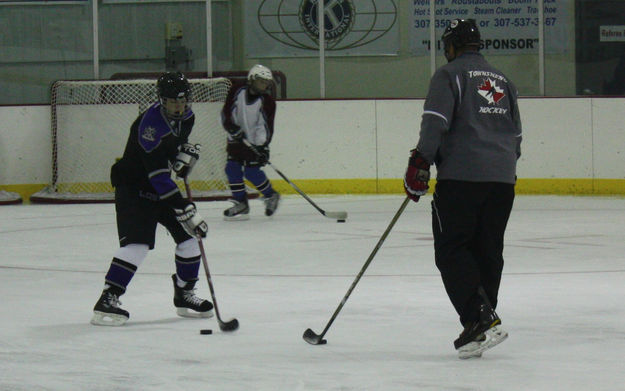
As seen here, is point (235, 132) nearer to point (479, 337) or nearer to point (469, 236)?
point (469, 236)

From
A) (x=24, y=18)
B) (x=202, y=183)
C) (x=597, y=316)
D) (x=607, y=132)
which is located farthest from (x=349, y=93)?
(x=597, y=316)

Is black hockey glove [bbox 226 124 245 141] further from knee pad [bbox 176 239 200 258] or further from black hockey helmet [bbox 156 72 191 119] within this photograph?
black hockey helmet [bbox 156 72 191 119]

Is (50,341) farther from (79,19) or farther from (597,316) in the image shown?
(79,19)

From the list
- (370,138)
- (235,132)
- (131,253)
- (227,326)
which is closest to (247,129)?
(235,132)

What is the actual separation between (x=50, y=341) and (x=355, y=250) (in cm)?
296

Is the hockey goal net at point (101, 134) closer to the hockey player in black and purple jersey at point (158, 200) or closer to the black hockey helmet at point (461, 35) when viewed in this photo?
the hockey player in black and purple jersey at point (158, 200)

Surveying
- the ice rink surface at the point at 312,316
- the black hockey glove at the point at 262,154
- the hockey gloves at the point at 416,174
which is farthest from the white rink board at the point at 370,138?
the hockey gloves at the point at 416,174

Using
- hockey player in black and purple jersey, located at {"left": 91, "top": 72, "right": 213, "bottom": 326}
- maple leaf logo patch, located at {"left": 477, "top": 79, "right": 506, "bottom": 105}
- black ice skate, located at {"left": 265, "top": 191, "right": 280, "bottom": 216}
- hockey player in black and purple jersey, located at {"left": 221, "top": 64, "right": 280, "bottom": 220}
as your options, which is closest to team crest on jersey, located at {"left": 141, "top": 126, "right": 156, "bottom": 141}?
hockey player in black and purple jersey, located at {"left": 91, "top": 72, "right": 213, "bottom": 326}

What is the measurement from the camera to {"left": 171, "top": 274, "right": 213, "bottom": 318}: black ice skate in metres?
4.65

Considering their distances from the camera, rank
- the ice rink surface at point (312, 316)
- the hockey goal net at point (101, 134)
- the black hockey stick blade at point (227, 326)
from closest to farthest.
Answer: the ice rink surface at point (312, 316) → the black hockey stick blade at point (227, 326) → the hockey goal net at point (101, 134)

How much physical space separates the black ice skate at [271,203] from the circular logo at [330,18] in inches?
111

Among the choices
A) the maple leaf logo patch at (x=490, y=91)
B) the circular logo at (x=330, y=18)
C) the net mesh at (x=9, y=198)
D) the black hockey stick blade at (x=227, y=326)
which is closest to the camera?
the maple leaf logo patch at (x=490, y=91)

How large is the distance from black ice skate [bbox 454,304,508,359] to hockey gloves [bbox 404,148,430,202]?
1.40 feet

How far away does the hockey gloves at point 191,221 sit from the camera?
172 inches
